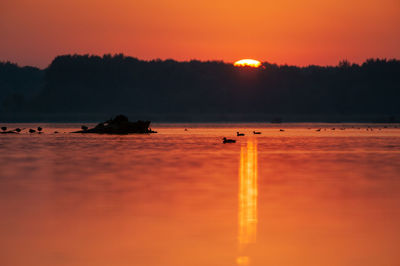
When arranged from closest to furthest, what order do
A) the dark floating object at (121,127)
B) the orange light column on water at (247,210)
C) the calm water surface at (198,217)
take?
the calm water surface at (198,217)
the orange light column on water at (247,210)
the dark floating object at (121,127)

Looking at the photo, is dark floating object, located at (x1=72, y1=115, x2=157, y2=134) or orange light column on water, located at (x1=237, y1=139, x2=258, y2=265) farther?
dark floating object, located at (x1=72, y1=115, x2=157, y2=134)

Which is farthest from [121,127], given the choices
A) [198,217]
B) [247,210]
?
[198,217]

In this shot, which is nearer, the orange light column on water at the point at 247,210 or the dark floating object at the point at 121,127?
the orange light column on water at the point at 247,210

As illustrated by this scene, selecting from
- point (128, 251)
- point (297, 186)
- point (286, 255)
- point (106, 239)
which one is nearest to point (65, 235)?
point (106, 239)

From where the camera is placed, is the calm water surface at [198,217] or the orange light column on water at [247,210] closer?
the calm water surface at [198,217]

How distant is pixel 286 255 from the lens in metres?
13.0

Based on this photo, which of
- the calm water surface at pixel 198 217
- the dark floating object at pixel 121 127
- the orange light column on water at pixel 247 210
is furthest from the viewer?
the dark floating object at pixel 121 127

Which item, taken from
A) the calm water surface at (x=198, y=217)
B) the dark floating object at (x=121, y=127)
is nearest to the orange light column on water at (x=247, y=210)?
the calm water surface at (x=198, y=217)

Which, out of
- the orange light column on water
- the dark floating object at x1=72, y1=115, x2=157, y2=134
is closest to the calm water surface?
the orange light column on water

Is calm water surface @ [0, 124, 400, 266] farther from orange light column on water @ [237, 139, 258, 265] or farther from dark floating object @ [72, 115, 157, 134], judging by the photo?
dark floating object @ [72, 115, 157, 134]

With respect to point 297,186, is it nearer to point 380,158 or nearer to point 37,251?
point 37,251

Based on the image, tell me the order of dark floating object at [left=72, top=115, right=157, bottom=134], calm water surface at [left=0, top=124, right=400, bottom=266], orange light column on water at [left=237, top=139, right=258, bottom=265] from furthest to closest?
dark floating object at [left=72, top=115, right=157, bottom=134] < orange light column on water at [left=237, top=139, right=258, bottom=265] < calm water surface at [left=0, top=124, right=400, bottom=266]

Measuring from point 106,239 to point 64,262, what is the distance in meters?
2.05

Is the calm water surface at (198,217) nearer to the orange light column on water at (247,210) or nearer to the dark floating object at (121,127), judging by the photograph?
the orange light column on water at (247,210)
